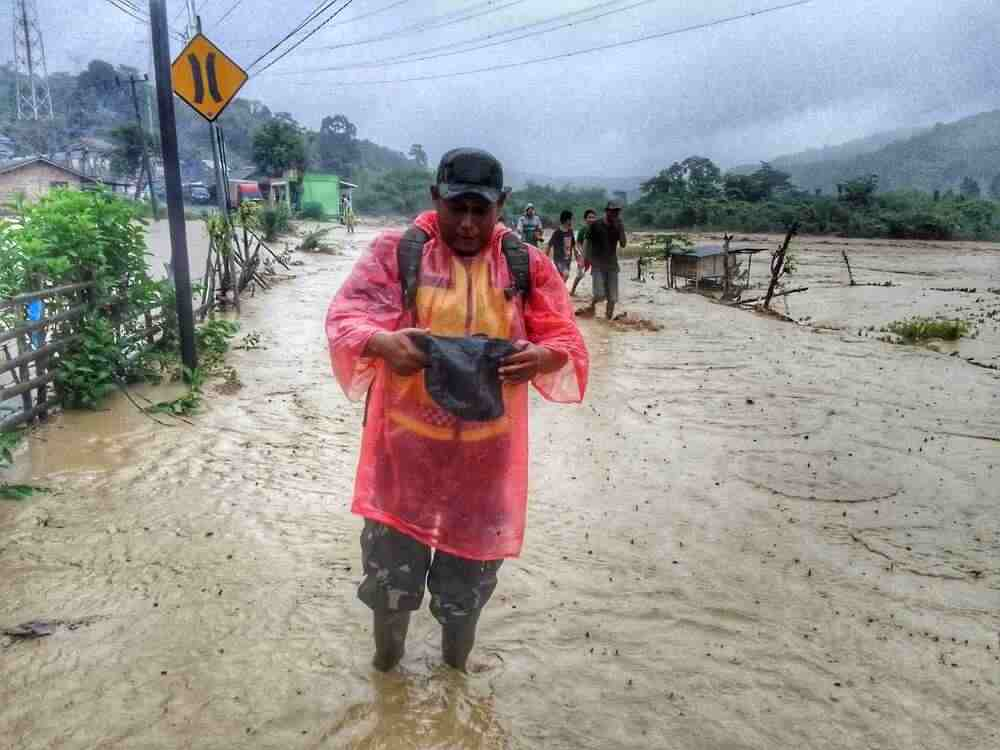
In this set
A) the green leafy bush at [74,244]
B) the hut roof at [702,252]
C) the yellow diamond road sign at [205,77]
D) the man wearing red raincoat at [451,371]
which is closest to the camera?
the man wearing red raincoat at [451,371]

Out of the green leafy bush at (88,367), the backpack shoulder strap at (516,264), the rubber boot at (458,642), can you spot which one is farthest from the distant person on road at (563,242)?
the backpack shoulder strap at (516,264)

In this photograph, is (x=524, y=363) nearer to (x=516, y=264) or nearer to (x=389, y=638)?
(x=516, y=264)

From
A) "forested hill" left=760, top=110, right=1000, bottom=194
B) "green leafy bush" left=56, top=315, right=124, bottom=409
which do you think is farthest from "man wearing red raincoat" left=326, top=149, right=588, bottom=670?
"forested hill" left=760, top=110, right=1000, bottom=194

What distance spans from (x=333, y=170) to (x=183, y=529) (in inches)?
3261

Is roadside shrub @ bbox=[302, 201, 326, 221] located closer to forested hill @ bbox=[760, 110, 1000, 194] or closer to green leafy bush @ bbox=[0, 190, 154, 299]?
green leafy bush @ bbox=[0, 190, 154, 299]

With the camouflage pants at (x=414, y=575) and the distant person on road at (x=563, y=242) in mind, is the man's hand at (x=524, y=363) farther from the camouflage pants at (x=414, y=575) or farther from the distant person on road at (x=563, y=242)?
the distant person on road at (x=563, y=242)

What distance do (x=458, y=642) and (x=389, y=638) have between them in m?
0.24

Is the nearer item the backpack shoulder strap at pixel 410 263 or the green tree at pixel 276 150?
the backpack shoulder strap at pixel 410 263

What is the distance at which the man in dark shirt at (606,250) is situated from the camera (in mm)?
10508

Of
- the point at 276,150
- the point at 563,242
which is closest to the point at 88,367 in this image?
the point at 563,242

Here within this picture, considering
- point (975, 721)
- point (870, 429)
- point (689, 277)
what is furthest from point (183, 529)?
point (689, 277)

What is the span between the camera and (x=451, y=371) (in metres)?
2.13

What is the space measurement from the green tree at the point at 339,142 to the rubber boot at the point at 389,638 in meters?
86.4

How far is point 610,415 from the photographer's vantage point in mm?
6641
